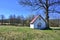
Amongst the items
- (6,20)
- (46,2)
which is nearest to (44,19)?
(46,2)

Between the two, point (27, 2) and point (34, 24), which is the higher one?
point (27, 2)

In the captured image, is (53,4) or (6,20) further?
(6,20)

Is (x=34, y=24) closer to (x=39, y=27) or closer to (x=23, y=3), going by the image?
(x=39, y=27)

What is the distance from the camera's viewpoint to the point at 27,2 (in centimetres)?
3856

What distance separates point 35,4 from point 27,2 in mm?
1969

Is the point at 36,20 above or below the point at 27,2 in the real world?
below

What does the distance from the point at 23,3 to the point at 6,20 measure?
45778mm

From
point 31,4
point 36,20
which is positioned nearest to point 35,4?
point 31,4

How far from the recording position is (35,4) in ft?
126

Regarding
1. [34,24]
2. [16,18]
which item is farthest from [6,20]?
[34,24]

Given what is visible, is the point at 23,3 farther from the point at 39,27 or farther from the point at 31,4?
the point at 39,27

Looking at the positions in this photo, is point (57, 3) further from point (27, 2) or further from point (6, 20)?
point (6, 20)

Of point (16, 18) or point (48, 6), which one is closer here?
point (48, 6)

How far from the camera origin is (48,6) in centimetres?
3791
